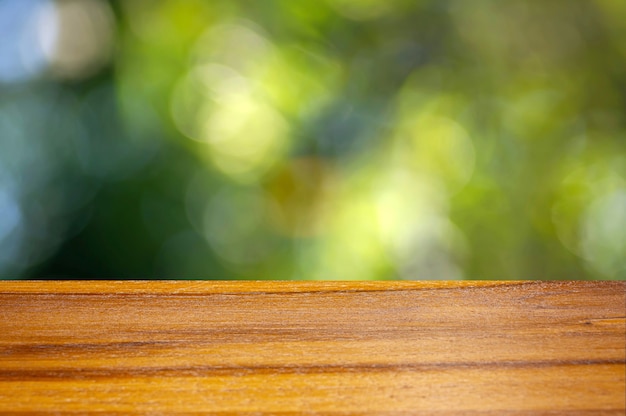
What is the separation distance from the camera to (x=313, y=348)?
186mm

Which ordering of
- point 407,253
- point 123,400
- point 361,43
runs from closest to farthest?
point 123,400 → point 407,253 → point 361,43

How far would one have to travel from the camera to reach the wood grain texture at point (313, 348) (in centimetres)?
17

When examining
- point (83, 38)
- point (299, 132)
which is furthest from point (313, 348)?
point (83, 38)

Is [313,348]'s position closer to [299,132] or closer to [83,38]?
[299,132]

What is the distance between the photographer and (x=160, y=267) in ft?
2.99

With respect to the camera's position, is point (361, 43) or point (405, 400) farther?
point (361, 43)

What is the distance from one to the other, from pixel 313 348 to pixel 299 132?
29.1 inches

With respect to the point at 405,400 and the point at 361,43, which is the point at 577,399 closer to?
the point at 405,400

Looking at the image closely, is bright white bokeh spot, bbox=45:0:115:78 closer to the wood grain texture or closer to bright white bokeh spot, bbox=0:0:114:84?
bright white bokeh spot, bbox=0:0:114:84

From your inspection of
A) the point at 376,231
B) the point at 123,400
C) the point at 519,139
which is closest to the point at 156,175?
the point at 376,231

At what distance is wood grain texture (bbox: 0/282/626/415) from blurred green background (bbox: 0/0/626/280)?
67cm

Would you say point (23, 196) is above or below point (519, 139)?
below

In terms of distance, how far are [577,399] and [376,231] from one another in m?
0.73

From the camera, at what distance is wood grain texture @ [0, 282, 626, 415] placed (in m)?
0.17
